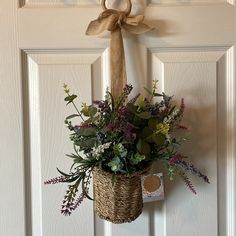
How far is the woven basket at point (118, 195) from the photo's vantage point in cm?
86

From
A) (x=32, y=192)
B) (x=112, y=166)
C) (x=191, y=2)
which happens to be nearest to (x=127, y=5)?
(x=191, y=2)

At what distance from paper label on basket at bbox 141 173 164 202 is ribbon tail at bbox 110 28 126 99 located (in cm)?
23

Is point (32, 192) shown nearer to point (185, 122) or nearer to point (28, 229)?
point (28, 229)

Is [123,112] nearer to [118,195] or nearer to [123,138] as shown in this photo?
[123,138]

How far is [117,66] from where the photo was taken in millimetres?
958

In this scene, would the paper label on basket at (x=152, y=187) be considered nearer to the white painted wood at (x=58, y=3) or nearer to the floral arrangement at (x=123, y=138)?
the floral arrangement at (x=123, y=138)

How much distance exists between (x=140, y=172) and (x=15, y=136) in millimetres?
379

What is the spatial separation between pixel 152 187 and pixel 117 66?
32 centimetres

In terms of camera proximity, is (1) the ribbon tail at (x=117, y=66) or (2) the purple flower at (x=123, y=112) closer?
(2) the purple flower at (x=123, y=112)

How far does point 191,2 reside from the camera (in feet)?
3.35

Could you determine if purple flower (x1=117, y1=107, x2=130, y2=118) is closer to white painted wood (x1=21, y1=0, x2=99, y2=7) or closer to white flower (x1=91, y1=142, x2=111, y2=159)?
white flower (x1=91, y1=142, x2=111, y2=159)

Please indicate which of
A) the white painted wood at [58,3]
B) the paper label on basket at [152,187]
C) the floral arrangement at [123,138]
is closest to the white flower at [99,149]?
the floral arrangement at [123,138]

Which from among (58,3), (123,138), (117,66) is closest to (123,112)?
(123,138)

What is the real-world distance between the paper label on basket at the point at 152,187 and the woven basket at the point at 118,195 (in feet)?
0.19
